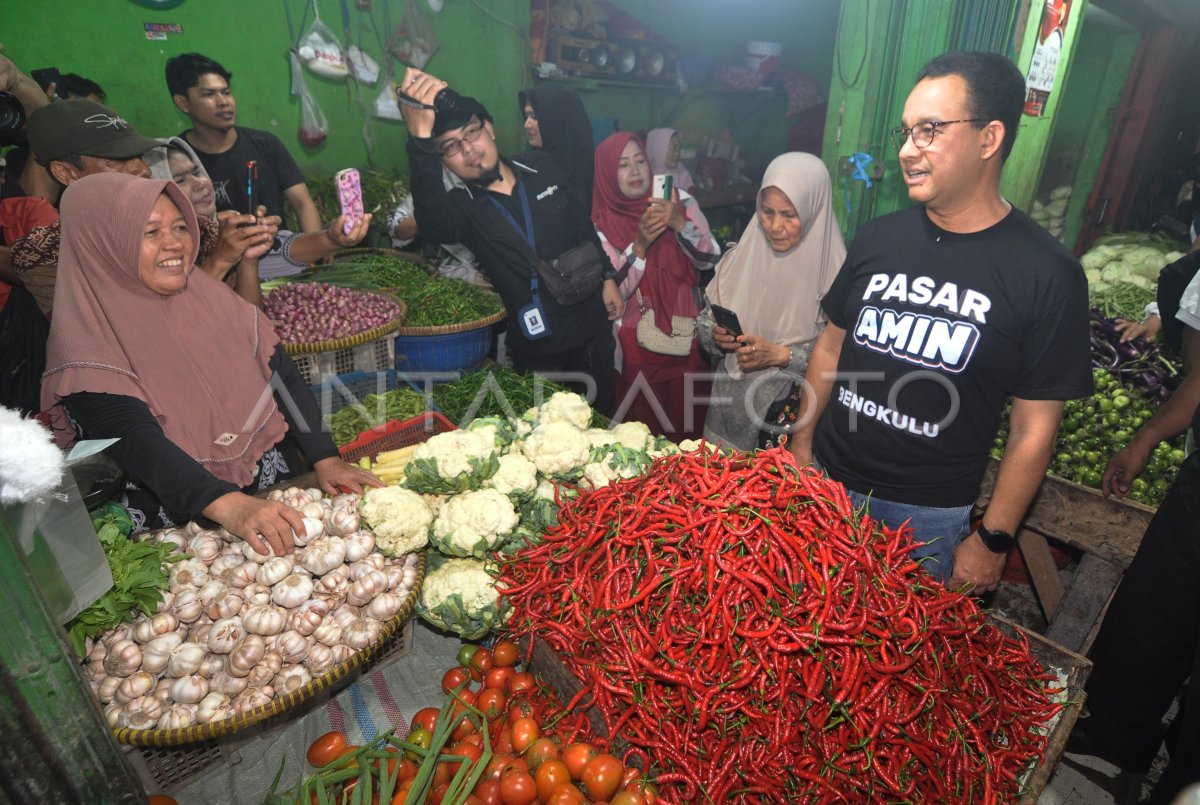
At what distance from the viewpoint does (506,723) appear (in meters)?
1.91

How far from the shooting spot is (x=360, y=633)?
6.34ft

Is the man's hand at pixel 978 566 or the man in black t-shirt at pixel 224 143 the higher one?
the man in black t-shirt at pixel 224 143

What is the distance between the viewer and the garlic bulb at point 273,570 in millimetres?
1951

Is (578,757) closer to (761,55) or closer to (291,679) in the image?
(291,679)

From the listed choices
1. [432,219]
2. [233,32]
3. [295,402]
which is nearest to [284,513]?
[295,402]

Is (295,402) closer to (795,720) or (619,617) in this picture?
(619,617)

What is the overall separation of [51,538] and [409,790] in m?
1.05

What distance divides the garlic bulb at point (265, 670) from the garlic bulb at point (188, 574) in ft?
1.11

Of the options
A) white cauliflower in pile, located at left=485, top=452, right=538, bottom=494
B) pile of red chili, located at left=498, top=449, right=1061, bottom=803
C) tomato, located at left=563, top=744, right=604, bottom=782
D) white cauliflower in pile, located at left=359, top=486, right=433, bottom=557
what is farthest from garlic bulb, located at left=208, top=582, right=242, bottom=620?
tomato, located at left=563, top=744, right=604, bottom=782

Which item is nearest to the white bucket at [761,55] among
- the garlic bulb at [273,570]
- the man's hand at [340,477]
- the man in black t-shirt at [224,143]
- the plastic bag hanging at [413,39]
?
the plastic bag hanging at [413,39]

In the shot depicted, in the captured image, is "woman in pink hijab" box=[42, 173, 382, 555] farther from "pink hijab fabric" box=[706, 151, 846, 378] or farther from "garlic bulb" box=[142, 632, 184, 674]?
"pink hijab fabric" box=[706, 151, 846, 378]

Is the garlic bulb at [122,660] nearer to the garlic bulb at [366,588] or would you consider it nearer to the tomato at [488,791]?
the garlic bulb at [366,588]

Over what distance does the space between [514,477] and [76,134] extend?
88.9 inches

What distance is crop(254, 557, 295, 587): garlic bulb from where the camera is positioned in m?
1.95
